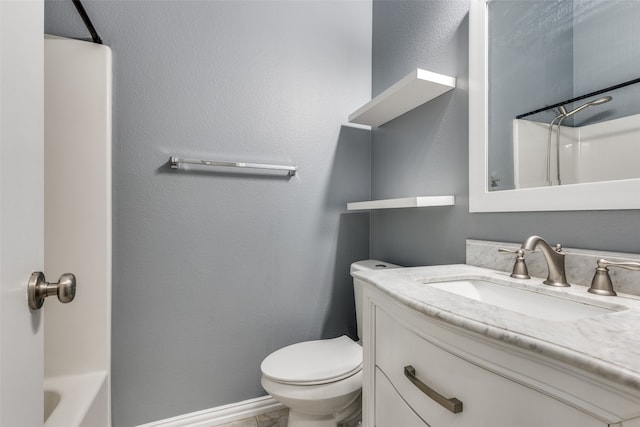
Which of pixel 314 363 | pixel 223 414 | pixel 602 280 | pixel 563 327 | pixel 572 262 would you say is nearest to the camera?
pixel 563 327

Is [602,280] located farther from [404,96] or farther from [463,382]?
[404,96]

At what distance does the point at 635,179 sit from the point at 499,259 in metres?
0.40

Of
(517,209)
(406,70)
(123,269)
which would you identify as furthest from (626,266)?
(123,269)

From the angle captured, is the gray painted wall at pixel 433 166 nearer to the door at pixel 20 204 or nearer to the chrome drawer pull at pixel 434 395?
the chrome drawer pull at pixel 434 395

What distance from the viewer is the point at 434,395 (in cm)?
54

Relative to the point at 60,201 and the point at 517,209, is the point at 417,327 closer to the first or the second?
the point at 517,209

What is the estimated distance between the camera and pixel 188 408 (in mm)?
1352

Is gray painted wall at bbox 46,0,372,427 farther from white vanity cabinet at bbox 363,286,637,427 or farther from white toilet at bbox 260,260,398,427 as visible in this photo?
white vanity cabinet at bbox 363,286,637,427

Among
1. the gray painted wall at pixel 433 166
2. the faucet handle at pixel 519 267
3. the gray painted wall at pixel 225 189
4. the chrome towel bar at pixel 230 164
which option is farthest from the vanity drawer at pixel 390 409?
the chrome towel bar at pixel 230 164

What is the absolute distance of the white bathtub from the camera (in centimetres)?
87

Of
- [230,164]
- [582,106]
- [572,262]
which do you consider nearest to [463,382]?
[572,262]

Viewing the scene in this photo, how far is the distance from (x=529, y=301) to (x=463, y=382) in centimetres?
41

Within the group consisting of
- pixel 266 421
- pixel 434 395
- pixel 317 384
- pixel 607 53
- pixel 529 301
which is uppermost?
pixel 607 53

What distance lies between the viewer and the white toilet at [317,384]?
3.47 ft
